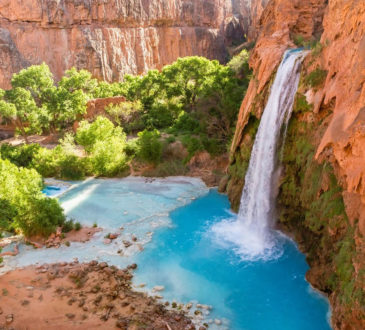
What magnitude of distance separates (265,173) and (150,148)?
1076 centimetres

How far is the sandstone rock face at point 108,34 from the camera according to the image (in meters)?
41.3

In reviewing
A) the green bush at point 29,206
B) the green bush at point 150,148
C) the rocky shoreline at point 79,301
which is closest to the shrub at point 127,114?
the green bush at point 150,148

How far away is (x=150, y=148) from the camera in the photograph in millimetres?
23359

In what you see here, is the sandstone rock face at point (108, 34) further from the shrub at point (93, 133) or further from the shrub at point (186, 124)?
the shrub at point (93, 133)

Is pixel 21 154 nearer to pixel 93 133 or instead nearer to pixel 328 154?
pixel 93 133

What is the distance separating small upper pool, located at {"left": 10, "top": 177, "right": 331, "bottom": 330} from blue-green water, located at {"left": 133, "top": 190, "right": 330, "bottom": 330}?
0.10 ft

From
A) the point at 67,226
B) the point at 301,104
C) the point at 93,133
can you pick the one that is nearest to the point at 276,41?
the point at 301,104

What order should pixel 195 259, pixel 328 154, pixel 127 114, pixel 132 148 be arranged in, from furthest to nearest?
pixel 127 114 → pixel 132 148 → pixel 195 259 → pixel 328 154

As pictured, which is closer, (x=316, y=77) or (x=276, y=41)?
(x=316, y=77)

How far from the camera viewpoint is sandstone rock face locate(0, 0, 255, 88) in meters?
41.3

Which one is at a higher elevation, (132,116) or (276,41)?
(276,41)

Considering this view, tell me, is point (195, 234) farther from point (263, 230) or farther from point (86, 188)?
point (86, 188)

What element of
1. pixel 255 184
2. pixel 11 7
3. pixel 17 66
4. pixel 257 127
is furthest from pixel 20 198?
pixel 11 7

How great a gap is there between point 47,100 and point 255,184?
27.8 metres
